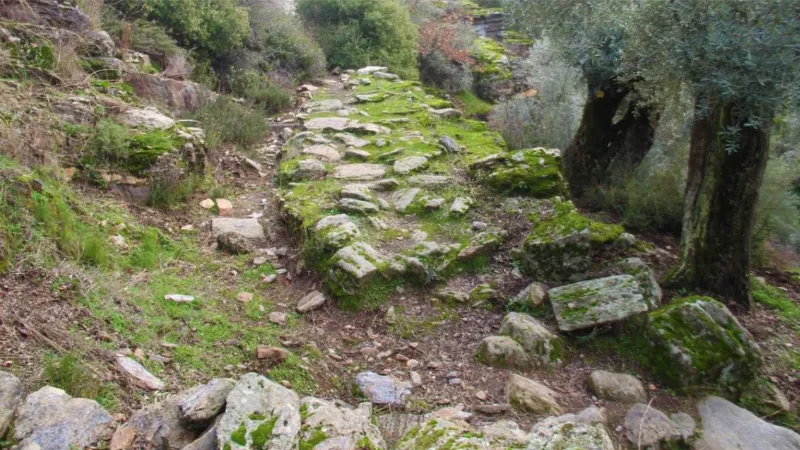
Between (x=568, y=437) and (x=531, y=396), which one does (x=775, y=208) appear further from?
(x=568, y=437)

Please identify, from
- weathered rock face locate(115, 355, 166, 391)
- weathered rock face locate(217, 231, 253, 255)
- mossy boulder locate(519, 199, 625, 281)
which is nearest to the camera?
weathered rock face locate(115, 355, 166, 391)

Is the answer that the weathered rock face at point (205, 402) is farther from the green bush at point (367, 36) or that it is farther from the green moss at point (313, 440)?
the green bush at point (367, 36)

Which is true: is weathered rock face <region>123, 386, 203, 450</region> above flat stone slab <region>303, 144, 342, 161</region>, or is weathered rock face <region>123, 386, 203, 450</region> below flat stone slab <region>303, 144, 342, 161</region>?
below

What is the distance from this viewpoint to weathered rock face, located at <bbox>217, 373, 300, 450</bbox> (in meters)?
2.44

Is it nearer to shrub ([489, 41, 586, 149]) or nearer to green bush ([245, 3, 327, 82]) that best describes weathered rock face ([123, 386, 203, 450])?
shrub ([489, 41, 586, 149])

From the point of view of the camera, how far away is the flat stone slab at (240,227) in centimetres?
535

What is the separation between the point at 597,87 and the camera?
6746 millimetres

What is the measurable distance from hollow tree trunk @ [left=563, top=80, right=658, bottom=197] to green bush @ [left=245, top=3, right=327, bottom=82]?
5.92 metres

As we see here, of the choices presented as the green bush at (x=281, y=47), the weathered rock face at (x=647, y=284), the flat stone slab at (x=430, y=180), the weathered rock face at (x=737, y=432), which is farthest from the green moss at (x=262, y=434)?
the green bush at (x=281, y=47)

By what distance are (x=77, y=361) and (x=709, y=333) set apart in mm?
3861

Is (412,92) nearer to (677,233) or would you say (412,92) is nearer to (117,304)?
(677,233)

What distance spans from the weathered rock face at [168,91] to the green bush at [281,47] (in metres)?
2.75

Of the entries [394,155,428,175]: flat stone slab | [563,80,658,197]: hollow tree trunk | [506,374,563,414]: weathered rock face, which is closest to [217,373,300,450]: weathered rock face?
[506,374,563,414]: weathered rock face

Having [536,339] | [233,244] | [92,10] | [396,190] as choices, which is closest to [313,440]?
[536,339]
